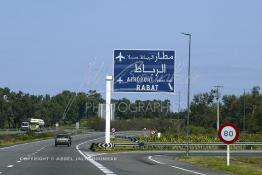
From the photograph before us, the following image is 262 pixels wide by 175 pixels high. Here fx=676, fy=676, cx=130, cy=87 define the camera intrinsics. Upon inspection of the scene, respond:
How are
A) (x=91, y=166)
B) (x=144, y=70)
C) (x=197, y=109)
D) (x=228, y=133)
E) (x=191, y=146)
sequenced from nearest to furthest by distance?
1. (x=228, y=133)
2. (x=91, y=166)
3. (x=144, y=70)
4. (x=191, y=146)
5. (x=197, y=109)

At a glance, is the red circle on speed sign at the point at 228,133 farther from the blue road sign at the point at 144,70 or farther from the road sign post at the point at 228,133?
the blue road sign at the point at 144,70

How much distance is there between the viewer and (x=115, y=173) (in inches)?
1056

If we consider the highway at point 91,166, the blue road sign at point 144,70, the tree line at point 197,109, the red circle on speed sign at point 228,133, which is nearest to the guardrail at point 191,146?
the blue road sign at point 144,70

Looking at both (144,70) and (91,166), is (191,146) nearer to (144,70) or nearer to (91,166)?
(144,70)

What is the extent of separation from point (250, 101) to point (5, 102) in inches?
2471

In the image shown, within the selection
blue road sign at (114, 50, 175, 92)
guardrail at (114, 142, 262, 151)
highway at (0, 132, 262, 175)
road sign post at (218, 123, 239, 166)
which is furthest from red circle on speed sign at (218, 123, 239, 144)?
guardrail at (114, 142, 262, 151)

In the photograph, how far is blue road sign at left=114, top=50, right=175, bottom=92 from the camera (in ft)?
191

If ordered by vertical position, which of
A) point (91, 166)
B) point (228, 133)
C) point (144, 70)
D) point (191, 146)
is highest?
point (144, 70)

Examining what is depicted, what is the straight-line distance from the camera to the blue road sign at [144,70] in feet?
191

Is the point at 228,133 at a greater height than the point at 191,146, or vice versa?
the point at 228,133

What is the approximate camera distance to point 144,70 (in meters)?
58.6

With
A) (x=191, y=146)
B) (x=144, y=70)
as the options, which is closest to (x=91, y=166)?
(x=144, y=70)

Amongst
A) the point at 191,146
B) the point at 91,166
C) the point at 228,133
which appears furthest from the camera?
the point at 191,146

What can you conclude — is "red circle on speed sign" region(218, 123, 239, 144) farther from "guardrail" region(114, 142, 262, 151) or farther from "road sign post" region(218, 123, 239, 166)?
"guardrail" region(114, 142, 262, 151)
